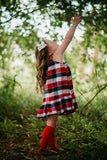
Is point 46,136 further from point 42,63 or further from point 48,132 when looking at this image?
point 42,63

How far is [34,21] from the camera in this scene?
7.95 feet

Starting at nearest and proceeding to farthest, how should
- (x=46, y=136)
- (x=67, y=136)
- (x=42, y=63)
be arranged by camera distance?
(x=46, y=136) → (x=42, y=63) → (x=67, y=136)

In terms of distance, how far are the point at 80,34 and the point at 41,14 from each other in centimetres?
73

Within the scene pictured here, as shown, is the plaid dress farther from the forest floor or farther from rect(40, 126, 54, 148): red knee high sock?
the forest floor

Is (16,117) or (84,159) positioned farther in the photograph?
(16,117)

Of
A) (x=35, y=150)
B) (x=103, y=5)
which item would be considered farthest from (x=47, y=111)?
Answer: (x=103, y=5)

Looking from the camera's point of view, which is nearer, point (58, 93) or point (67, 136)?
point (58, 93)

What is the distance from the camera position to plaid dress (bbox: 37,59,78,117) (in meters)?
1.72

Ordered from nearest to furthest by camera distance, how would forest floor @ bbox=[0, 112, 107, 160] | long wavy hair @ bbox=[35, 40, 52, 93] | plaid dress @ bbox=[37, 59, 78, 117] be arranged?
forest floor @ bbox=[0, 112, 107, 160] < plaid dress @ bbox=[37, 59, 78, 117] < long wavy hair @ bbox=[35, 40, 52, 93]

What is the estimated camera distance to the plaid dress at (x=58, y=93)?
172 centimetres

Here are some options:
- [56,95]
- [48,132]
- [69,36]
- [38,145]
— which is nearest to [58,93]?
[56,95]

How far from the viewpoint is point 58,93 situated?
1760 mm

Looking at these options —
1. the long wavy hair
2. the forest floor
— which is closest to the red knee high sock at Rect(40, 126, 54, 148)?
the forest floor

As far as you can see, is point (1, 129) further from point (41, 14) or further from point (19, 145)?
point (41, 14)
